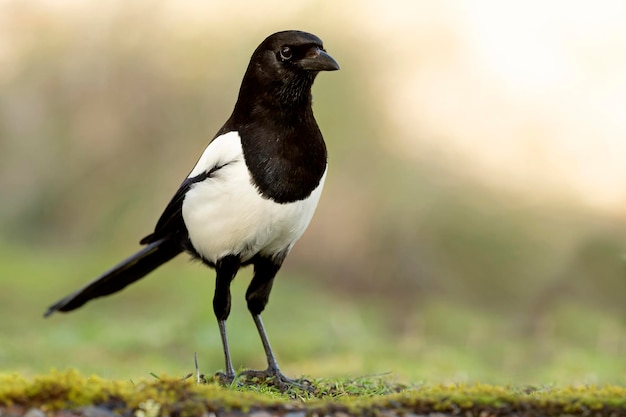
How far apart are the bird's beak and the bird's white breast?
494 mm

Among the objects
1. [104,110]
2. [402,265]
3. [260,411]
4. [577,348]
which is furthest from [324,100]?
[260,411]

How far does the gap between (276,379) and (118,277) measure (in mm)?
1708

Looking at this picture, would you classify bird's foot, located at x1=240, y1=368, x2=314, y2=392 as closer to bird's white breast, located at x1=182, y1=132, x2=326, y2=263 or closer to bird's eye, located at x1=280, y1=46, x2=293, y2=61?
bird's white breast, located at x1=182, y1=132, x2=326, y2=263

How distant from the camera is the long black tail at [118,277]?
5.47 meters

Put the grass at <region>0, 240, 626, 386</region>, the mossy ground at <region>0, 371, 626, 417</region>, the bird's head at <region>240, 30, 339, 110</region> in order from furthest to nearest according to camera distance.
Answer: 1. the grass at <region>0, 240, 626, 386</region>
2. the bird's head at <region>240, 30, 339, 110</region>
3. the mossy ground at <region>0, 371, 626, 417</region>

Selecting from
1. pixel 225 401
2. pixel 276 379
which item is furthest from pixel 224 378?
pixel 225 401

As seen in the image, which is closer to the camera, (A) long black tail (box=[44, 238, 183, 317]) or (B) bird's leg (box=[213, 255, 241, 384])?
(B) bird's leg (box=[213, 255, 241, 384])

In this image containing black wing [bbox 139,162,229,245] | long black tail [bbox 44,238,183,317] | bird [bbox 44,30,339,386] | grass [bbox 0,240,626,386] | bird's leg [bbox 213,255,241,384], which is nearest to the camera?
bird [bbox 44,30,339,386]

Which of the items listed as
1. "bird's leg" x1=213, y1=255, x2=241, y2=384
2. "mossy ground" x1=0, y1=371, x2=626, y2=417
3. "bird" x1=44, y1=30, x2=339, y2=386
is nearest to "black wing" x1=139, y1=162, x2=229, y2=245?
"bird" x1=44, y1=30, x2=339, y2=386

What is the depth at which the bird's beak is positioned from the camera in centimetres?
429

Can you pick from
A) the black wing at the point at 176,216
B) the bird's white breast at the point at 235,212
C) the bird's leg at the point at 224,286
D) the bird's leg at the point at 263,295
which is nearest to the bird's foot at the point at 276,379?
the bird's leg at the point at 263,295

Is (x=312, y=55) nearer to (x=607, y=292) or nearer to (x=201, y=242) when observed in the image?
(x=201, y=242)

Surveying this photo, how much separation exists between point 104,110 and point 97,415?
11927 millimetres

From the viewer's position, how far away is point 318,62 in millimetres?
4316
